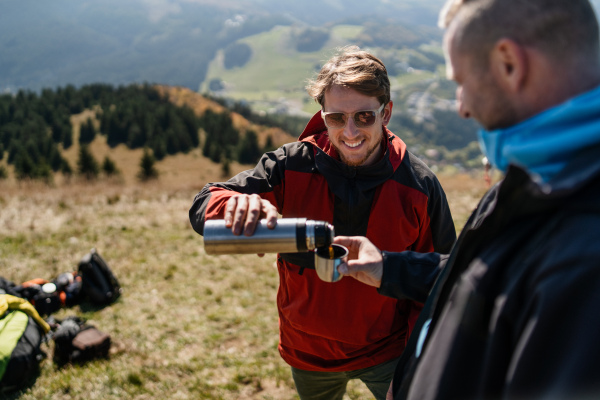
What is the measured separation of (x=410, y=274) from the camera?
6.74 ft

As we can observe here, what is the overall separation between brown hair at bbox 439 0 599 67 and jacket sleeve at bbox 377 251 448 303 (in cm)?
119

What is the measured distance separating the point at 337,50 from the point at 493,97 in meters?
2.09

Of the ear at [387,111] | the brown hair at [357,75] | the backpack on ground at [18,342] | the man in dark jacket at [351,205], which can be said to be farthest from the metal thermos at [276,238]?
the backpack on ground at [18,342]

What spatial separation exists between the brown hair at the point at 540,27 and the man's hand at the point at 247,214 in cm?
113

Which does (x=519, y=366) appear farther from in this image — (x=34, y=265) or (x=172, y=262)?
(x=34, y=265)

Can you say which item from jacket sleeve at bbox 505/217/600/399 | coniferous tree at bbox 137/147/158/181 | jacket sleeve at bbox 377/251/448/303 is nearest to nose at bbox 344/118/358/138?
jacket sleeve at bbox 377/251/448/303

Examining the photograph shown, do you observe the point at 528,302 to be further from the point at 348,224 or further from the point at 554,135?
the point at 348,224

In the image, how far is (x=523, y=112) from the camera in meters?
1.08

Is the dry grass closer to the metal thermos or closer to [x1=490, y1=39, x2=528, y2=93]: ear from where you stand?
the metal thermos

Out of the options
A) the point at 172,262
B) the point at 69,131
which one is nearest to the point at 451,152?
the point at 69,131

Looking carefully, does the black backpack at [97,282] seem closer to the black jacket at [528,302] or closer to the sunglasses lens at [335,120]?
the sunglasses lens at [335,120]

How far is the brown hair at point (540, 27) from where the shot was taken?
102cm

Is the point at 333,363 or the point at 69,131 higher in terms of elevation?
the point at 333,363

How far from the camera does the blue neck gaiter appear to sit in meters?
0.92
